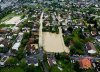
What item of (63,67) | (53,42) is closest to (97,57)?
(63,67)

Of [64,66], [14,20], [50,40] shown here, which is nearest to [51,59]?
[64,66]

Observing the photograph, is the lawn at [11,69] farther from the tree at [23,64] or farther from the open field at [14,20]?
the open field at [14,20]

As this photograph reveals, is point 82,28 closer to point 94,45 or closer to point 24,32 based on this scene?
point 94,45

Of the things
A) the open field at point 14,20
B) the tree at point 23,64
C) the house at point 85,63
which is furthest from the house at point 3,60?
the open field at point 14,20

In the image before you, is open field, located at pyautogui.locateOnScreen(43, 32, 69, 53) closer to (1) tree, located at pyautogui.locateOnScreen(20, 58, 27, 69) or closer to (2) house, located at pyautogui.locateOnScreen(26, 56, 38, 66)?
(2) house, located at pyautogui.locateOnScreen(26, 56, 38, 66)

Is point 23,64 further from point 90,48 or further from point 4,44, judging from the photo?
point 90,48

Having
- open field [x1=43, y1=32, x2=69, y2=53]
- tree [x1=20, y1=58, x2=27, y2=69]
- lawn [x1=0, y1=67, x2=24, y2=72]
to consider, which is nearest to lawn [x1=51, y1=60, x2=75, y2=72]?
tree [x1=20, y1=58, x2=27, y2=69]

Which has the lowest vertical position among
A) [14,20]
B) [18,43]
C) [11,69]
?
[14,20]
